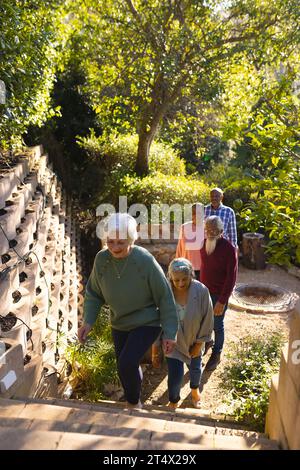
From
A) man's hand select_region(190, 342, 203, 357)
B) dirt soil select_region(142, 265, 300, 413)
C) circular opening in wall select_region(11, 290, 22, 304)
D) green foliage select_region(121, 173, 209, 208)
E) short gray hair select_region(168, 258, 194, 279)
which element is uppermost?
green foliage select_region(121, 173, 209, 208)

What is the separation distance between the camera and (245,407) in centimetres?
304

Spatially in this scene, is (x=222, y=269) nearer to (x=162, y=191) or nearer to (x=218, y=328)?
(x=218, y=328)

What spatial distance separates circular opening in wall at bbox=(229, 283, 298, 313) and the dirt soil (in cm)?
12

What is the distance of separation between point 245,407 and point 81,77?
28.4 ft

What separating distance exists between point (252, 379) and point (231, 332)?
7.17 feet

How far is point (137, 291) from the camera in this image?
2.89 meters

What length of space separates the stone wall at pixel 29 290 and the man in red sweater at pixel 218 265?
1.60 m

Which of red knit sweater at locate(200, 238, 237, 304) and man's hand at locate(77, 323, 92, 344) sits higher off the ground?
red knit sweater at locate(200, 238, 237, 304)

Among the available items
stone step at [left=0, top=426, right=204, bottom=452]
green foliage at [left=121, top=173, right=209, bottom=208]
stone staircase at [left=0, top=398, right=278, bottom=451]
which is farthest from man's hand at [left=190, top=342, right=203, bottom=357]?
green foliage at [left=121, top=173, right=209, bottom=208]

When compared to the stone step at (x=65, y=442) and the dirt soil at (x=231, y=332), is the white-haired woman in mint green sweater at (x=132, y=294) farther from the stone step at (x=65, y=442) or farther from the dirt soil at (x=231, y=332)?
the stone step at (x=65, y=442)

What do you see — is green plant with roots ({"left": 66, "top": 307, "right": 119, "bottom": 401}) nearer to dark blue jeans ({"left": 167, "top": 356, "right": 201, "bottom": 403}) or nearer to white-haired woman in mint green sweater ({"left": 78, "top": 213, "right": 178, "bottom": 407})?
dark blue jeans ({"left": 167, "top": 356, "right": 201, "bottom": 403})

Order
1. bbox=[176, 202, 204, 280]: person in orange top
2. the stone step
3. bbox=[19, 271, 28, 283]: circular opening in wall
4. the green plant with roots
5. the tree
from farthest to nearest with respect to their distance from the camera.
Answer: the tree < bbox=[176, 202, 204, 280]: person in orange top < the green plant with roots < bbox=[19, 271, 28, 283]: circular opening in wall < the stone step

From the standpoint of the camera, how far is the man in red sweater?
408 centimetres

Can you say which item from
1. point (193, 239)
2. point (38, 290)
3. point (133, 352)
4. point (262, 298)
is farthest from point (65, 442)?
point (262, 298)
